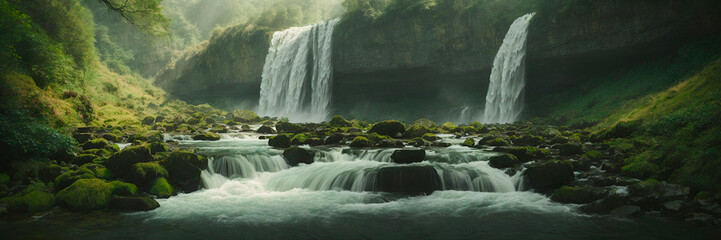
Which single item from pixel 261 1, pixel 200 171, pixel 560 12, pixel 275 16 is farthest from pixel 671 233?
pixel 261 1

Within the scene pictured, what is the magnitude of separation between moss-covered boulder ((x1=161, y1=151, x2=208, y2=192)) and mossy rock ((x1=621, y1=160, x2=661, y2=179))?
34.6ft

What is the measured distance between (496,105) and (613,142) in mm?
16053

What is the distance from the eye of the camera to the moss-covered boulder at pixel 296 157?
516 inches

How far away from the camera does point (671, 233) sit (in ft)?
22.7

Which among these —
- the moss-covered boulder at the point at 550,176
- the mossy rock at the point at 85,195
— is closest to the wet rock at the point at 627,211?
the moss-covered boulder at the point at 550,176

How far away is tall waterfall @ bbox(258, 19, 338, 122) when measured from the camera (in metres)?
37.8

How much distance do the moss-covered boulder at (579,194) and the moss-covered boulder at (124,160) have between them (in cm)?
1012

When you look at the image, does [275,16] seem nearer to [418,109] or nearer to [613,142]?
[418,109]

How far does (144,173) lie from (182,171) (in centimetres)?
91

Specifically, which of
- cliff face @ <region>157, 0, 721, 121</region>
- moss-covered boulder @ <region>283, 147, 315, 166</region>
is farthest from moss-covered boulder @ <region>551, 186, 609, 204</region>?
cliff face @ <region>157, 0, 721, 121</region>

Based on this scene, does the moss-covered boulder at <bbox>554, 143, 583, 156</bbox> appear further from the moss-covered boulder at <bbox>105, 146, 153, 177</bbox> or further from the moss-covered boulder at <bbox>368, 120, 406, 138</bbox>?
the moss-covered boulder at <bbox>105, 146, 153, 177</bbox>

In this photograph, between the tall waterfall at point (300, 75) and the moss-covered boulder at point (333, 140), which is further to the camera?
the tall waterfall at point (300, 75)

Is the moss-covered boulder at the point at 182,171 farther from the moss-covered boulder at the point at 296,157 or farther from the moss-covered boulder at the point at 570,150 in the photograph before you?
the moss-covered boulder at the point at 570,150

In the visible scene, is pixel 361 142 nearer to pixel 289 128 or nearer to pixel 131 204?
pixel 289 128
